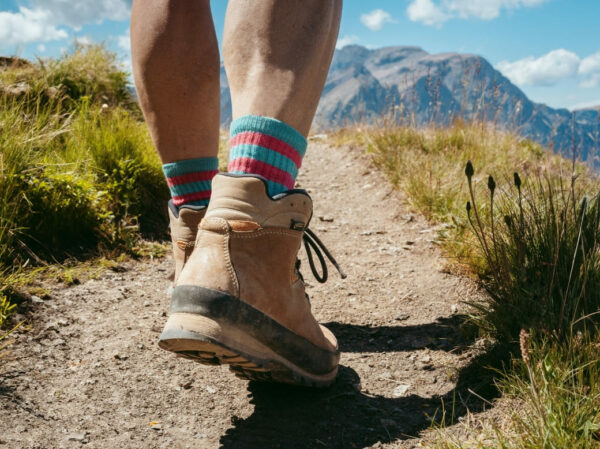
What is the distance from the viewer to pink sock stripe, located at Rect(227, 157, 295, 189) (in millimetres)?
1276

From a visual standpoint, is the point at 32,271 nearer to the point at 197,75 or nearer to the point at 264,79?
the point at 197,75

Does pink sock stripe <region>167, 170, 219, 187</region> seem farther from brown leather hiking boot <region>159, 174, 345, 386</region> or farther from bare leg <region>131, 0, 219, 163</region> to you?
brown leather hiking boot <region>159, 174, 345, 386</region>

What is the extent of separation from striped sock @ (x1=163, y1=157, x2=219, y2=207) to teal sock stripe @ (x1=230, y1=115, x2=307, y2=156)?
0.40 metres

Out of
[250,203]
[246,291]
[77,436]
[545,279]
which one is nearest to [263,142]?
[250,203]

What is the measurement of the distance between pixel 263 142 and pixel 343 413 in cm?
80

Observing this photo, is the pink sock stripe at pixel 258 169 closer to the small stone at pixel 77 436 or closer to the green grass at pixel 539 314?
the green grass at pixel 539 314

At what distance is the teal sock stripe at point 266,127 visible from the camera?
1249mm

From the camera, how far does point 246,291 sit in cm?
122

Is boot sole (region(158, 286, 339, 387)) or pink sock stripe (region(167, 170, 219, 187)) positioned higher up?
pink sock stripe (region(167, 170, 219, 187))

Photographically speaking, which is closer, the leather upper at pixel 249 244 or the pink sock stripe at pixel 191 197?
the leather upper at pixel 249 244

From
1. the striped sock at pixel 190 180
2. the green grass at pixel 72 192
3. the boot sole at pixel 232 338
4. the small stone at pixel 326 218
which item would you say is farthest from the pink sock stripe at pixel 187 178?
the small stone at pixel 326 218

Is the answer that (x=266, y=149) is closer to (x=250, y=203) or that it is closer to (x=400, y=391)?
(x=250, y=203)

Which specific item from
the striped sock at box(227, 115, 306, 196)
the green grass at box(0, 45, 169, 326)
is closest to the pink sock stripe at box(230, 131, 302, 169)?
the striped sock at box(227, 115, 306, 196)

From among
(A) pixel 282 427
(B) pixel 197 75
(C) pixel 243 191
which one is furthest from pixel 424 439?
(B) pixel 197 75
